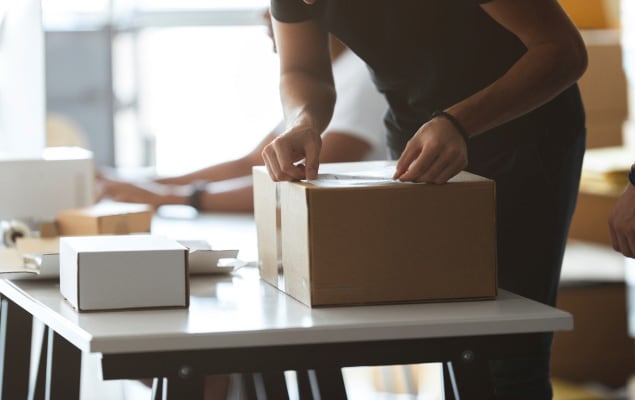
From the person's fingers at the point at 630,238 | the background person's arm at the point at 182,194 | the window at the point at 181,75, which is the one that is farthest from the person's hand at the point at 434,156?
the window at the point at 181,75

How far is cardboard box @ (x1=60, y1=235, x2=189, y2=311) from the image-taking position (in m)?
1.39

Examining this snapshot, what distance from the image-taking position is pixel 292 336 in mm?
1263

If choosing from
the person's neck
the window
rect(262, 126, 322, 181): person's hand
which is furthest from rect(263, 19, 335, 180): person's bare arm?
the window

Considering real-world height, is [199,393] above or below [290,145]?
below

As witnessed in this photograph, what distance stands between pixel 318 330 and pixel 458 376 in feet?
0.67

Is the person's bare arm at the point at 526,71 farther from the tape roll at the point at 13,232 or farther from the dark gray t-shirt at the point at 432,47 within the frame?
the tape roll at the point at 13,232

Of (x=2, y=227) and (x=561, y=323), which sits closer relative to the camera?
(x=561, y=323)

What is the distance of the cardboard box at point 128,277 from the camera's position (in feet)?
4.56

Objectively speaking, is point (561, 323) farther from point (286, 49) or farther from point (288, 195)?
point (286, 49)

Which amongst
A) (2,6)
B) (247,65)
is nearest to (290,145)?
(2,6)

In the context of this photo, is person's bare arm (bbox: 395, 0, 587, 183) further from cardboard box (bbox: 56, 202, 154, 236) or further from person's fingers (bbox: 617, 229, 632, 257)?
cardboard box (bbox: 56, 202, 154, 236)

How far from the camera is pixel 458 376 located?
1350mm

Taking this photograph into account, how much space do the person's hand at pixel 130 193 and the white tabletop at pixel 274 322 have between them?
1551 millimetres

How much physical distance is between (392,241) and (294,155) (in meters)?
0.23
